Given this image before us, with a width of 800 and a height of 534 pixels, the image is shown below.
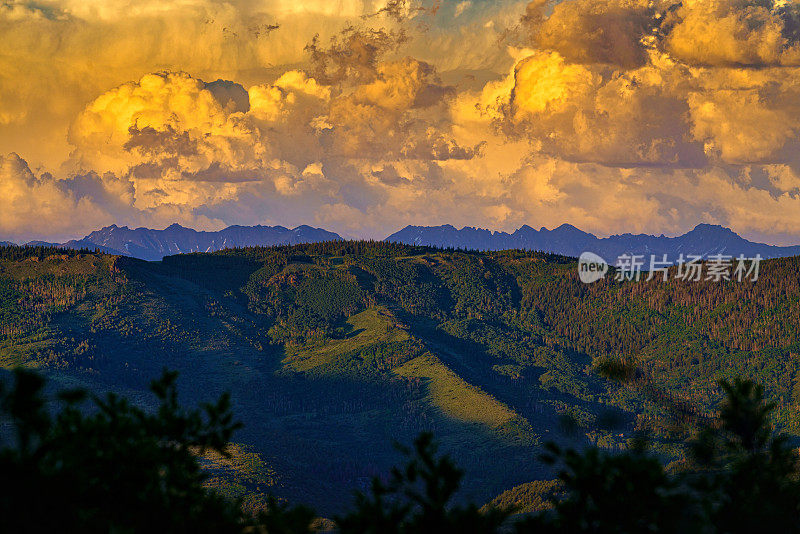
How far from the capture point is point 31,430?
55.1 meters

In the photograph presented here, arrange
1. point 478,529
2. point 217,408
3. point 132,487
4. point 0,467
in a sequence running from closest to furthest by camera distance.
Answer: point 0,467 → point 478,529 → point 132,487 → point 217,408

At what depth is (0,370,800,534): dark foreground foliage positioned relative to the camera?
52719 mm

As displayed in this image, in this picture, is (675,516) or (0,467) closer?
(0,467)

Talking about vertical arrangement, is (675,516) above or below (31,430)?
below

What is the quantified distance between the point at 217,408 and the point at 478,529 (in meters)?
19.7

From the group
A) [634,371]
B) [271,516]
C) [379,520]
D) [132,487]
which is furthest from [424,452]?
[132,487]

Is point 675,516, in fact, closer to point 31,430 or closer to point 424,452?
point 424,452

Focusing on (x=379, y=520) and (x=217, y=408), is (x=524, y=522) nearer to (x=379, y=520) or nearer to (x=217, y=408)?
(x=379, y=520)

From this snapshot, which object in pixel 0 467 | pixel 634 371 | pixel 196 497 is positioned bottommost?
pixel 196 497

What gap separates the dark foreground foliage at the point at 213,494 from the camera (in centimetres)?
5272

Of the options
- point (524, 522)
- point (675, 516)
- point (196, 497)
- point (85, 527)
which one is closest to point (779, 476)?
point (675, 516)

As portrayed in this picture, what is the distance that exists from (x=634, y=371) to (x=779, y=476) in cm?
1854

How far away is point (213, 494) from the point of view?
66.3 meters

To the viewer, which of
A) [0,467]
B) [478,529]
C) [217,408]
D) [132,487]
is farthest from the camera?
[217,408]
